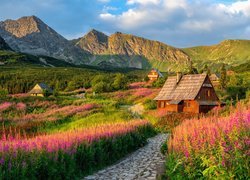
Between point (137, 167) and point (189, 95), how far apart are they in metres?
30.8

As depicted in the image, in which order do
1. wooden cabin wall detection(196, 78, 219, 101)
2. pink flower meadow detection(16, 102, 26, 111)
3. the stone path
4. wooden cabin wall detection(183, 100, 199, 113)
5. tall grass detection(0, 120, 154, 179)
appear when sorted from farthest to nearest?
wooden cabin wall detection(196, 78, 219, 101)
wooden cabin wall detection(183, 100, 199, 113)
pink flower meadow detection(16, 102, 26, 111)
the stone path
tall grass detection(0, 120, 154, 179)

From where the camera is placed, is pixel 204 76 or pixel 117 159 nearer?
pixel 117 159

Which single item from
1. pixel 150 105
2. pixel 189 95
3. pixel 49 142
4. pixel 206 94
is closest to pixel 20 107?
pixel 150 105

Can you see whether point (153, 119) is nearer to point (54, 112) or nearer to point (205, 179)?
point (54, 112)

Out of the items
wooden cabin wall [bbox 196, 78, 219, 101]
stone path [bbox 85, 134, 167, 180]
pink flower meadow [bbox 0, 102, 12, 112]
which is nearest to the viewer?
stone path [bbox 85, 134, 167, 180]

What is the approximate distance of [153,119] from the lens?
32.4 m

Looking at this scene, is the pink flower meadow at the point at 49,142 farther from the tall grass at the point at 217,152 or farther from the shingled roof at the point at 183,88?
the shingled roof at the point at 183,88

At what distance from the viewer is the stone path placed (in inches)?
453

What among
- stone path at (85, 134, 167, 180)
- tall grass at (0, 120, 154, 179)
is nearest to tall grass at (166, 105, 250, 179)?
stone path at (85, 134, 167, 180)

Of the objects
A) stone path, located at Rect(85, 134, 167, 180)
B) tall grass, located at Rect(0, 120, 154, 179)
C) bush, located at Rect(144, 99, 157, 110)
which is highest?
tall grass, located at Rect(0, 120, 154, 179)

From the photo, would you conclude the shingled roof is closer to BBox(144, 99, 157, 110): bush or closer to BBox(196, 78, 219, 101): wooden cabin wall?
BBox(196, 78, 219, 101): wooden cabin wall

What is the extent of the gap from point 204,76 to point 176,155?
34.0 meters

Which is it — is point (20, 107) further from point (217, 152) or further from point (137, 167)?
point (217, 152)

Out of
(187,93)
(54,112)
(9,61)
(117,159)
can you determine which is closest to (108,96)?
(187,93)
